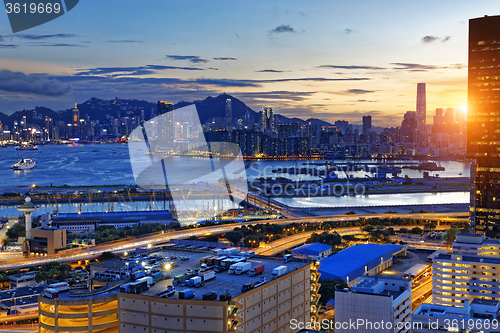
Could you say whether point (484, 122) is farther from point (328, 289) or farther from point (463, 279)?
point (328, 289)

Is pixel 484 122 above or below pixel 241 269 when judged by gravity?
above

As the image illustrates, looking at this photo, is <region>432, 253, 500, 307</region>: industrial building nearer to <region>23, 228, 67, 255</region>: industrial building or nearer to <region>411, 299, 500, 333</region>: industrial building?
<region>411, 299, 500, 333</region>: industrial building

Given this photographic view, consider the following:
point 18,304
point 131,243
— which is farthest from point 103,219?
point 18,304

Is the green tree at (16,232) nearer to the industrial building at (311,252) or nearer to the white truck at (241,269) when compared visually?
the industrial building at (311,252)

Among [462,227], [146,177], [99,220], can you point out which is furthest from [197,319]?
[146,177]

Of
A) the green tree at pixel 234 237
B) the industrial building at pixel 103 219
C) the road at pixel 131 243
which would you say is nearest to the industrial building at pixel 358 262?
the green tree at pixel 234 237
